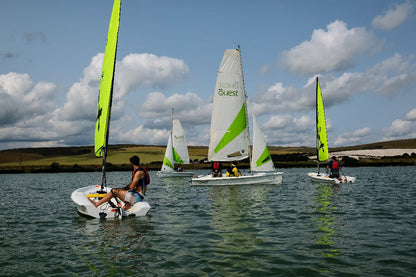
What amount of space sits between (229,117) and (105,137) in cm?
1624

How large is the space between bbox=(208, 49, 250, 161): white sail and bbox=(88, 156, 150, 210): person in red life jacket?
16.0m

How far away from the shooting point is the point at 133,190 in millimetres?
12867

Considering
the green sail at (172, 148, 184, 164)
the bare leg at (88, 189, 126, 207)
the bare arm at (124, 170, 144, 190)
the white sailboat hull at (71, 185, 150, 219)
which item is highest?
the green sail at (172, 148, 184, 164)

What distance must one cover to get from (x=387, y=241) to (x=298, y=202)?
8.46 m

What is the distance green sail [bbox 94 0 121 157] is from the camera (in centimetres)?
1370

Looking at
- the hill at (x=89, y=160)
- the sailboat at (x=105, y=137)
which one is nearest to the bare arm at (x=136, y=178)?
the sailboat at (x=105, y=137)

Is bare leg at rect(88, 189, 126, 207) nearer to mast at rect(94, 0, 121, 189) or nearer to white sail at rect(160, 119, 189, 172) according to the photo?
mast at rect(94, 0, 121, 189)

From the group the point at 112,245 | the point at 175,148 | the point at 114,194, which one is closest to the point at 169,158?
the point at 175,148

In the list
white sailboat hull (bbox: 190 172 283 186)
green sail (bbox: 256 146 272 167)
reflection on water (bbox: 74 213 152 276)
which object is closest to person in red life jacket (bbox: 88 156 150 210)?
reflection on water (bbox: 74 213 152 276)

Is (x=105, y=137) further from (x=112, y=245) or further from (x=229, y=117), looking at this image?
(x=229, y=117)

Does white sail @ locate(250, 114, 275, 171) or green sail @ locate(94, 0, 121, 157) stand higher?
green sail @ locate(94, 0, 121, 157)

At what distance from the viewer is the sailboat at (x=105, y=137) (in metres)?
12.8

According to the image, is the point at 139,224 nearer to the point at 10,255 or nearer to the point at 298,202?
the point at 10,255

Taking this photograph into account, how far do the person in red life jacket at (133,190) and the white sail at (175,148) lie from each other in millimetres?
33449
